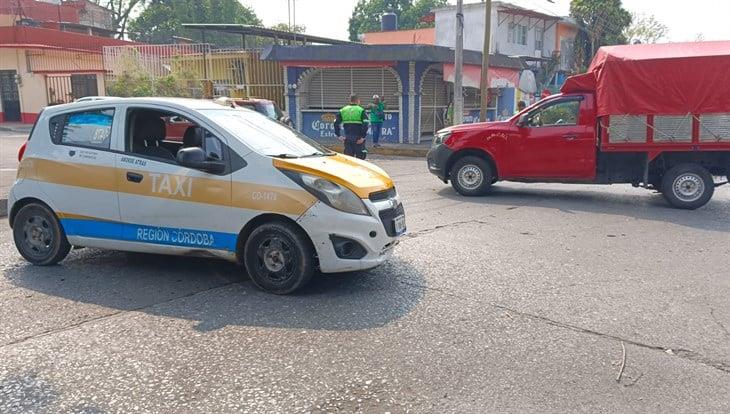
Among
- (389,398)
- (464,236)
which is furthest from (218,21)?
(389,398)

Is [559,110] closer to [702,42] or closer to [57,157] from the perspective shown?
[702,42]

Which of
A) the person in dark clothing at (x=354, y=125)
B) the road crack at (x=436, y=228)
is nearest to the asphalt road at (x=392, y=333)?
the road crack at (x=436, y=228)

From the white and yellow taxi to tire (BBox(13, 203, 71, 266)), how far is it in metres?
0.01

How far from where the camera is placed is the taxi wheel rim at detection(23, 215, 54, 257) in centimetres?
594

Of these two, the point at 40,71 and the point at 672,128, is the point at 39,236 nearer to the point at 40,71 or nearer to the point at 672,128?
the point at 672,128

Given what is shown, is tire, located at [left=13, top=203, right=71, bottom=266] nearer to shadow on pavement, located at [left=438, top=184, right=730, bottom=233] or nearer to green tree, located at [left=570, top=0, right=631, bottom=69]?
shadow on pavement, located at [left=438, top=184, right=730, bottom=233]

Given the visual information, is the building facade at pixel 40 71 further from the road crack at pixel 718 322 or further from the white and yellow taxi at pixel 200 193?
the road crack at pixel 718 322

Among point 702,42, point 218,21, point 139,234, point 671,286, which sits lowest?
point 671,286

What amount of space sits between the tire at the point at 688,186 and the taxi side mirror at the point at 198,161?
7.76m

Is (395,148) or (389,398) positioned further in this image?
(395,148)

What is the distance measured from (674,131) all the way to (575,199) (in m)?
1.97

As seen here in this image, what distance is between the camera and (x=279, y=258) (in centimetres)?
512

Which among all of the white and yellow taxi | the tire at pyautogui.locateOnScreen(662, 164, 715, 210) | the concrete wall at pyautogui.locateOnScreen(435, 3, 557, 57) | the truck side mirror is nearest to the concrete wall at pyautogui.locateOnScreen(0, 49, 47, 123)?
the concrete wall at pyautogui.locateOnScreen(435, 3, 557, 57)

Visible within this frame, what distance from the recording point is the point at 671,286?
5.53 meters
